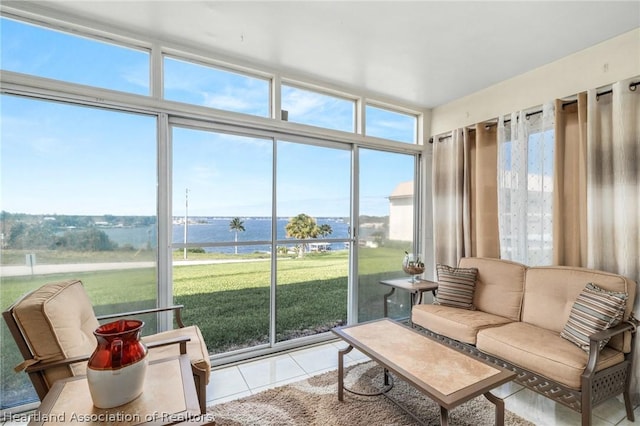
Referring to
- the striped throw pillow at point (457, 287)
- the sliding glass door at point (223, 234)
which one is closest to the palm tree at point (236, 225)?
the sliding glass door at point (223, 234)

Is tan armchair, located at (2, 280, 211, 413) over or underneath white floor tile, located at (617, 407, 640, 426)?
over

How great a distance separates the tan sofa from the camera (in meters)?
1.89

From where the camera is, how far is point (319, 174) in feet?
11.3

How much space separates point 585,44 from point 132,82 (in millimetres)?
3799

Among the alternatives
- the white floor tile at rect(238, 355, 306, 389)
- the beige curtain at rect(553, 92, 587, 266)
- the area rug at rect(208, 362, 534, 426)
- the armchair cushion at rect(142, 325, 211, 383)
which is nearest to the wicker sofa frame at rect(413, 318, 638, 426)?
the area rug at rect(208, 362, 534, 426)

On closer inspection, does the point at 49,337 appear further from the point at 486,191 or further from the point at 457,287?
the point at 486,191

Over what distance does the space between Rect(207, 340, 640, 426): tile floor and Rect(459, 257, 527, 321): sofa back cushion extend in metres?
0.65

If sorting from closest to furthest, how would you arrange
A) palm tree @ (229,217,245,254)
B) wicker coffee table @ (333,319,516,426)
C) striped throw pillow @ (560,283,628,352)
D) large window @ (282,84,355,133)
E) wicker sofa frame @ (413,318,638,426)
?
wicker coffee table @ (333,319,516,426) < wicker sofa frame @ (413,318,638,426) < striped throw pillow @ (560,283,628,352) < palm tree @ (229,217,245,254) < large window @ (282,84,355,133)

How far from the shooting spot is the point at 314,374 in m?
2.64

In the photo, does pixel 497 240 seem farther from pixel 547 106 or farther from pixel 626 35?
pixel 626 35

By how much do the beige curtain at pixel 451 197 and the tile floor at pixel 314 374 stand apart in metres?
1.51

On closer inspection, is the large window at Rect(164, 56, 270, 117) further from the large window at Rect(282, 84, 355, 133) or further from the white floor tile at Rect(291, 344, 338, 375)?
the white floor tile at Rect(291, 344, 338, 375)

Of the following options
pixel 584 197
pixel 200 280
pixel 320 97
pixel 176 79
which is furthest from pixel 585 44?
pixel 200 280

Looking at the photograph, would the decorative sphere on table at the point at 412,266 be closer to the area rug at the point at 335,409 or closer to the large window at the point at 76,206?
the area rug at the point at 335,409
